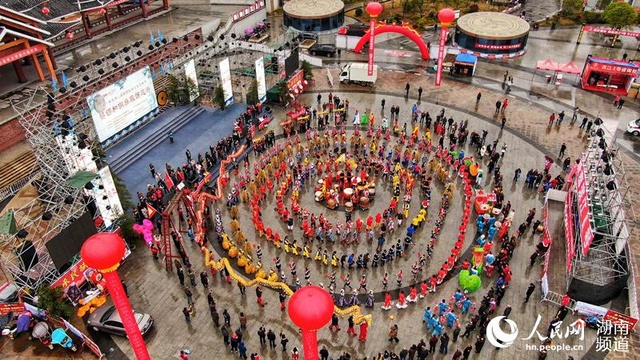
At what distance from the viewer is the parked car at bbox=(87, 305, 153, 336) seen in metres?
20.9

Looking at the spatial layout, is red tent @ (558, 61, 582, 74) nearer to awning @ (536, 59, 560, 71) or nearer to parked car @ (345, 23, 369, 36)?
awning @ (536, 59, 560, 71)

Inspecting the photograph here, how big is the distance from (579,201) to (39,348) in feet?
88.9

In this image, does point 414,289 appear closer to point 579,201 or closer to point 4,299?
point 579,201

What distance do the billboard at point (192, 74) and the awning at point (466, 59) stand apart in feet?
77.1

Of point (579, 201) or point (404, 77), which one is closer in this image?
point (579, 201)

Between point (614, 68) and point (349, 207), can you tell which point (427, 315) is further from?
point (614, 68)

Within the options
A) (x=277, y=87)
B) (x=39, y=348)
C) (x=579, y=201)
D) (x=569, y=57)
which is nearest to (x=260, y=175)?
(x=277, y=87)

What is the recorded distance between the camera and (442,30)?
39.4 meters

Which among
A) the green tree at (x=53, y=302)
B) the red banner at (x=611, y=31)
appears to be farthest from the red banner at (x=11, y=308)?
the red banner at (x=611, y=31)

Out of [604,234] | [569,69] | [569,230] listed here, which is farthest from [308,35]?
[604,234]

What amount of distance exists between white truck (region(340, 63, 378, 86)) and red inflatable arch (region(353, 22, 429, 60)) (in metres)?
4.10

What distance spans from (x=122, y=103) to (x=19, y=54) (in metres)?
8.27

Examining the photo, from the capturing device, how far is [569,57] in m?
46.7

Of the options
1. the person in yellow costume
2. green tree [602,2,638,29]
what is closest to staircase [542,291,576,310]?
the person in yellow costume
